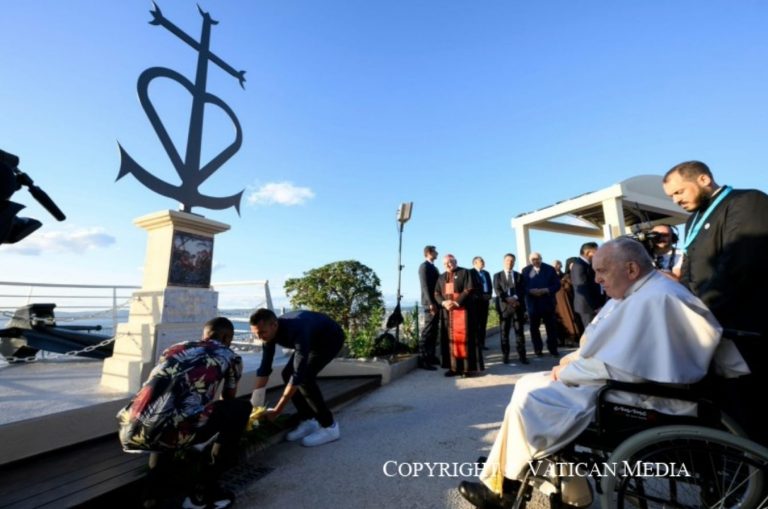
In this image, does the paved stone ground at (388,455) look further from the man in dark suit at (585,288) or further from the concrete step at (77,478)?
the man in dark suit at (585,288)

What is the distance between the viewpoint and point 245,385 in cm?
428

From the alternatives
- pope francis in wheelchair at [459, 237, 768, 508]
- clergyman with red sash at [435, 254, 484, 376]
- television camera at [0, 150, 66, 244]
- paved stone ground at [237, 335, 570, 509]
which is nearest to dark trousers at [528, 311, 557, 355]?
clergyman with red sash at [435, 254, 484, 376]

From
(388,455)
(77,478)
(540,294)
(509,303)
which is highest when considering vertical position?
(540,294)

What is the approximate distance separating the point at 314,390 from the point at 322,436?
0.40 m

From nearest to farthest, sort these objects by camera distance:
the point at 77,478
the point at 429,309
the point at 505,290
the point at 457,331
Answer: the point at 77,478 → the point at 457,331 → the point at 429,309 → the point at 505,290

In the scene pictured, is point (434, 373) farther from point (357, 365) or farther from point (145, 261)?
point (145, 261)

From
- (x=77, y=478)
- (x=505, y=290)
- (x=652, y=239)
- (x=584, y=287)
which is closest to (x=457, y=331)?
(x=505, y=290)

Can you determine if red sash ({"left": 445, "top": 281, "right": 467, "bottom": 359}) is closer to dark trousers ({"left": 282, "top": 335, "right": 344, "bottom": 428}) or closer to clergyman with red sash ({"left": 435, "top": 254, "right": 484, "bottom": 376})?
clergyman with red sash ({"left": 435, "top": 254, "right": 484, "bottom": 376})

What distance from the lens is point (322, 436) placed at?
10.4 ft

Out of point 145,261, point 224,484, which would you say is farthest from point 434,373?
point 145,261

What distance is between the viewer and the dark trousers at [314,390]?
3182 millimetres

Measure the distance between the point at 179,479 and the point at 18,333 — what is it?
5113mm

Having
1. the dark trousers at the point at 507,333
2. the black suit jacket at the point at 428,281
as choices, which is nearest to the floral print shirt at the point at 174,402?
the black suit jacket at the point at 428,281

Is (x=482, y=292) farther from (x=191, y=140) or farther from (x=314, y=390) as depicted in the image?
(x=191, y=140)
